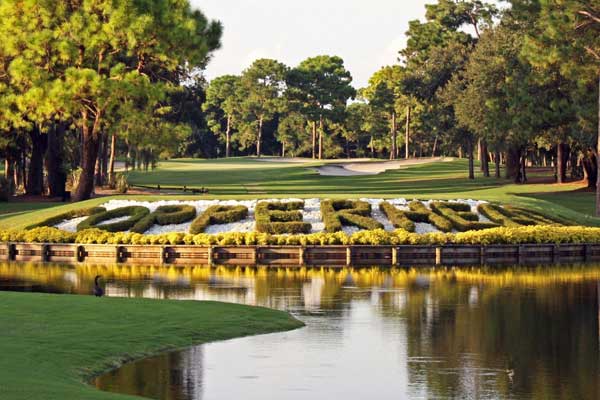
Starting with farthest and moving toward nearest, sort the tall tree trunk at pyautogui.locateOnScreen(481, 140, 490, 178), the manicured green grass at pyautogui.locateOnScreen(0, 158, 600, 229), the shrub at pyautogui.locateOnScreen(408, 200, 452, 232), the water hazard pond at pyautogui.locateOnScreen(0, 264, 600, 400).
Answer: the tall tree trunk at pyautogui.locateOnScreen(481, 140, 490, 178) → the manicured green grass at pyautogui.locateOnScreen(0, 158, 600, 229) → the shrub at pyautogui.locateOnScreen(408, 200, 452, 232) → the water hazard pond at pyautogui.locateOnScreen(0, 264, 600, 400)

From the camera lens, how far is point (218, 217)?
56.9 metres

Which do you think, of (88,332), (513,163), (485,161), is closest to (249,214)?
(88,332)

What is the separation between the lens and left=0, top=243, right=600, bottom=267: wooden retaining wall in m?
50.3

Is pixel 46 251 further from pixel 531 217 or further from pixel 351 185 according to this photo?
pixel 351 185

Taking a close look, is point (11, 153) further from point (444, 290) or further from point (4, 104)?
point (444, 290)

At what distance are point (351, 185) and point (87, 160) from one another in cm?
3418

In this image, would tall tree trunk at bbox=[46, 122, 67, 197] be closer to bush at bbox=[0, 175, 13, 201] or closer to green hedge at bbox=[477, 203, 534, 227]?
bush at bbox=[0, 175, 13, 201]

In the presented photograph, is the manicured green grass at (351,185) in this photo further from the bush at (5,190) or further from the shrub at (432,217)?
the bush at (5,190)

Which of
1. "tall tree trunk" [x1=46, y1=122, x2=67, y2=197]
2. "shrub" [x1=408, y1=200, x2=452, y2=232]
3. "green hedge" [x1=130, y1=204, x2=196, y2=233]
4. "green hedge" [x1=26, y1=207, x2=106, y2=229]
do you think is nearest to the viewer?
"shrub" [x1=408, y1=200, x2=452, y2=232]

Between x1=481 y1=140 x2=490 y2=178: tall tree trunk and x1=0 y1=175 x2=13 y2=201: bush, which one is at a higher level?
x1=481 y1=140 x2=490 y2=178: tall tree trunk

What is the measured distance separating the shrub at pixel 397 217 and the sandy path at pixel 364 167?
206 feet

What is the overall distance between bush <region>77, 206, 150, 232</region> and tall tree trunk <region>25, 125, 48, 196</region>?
87.0ft

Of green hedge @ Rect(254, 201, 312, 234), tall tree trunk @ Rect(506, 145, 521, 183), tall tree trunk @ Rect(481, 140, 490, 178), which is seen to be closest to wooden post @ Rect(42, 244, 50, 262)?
green hedge @ Rect(254, 201, 312, 234)

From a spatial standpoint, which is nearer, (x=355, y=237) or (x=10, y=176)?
(x=355, y=237)
